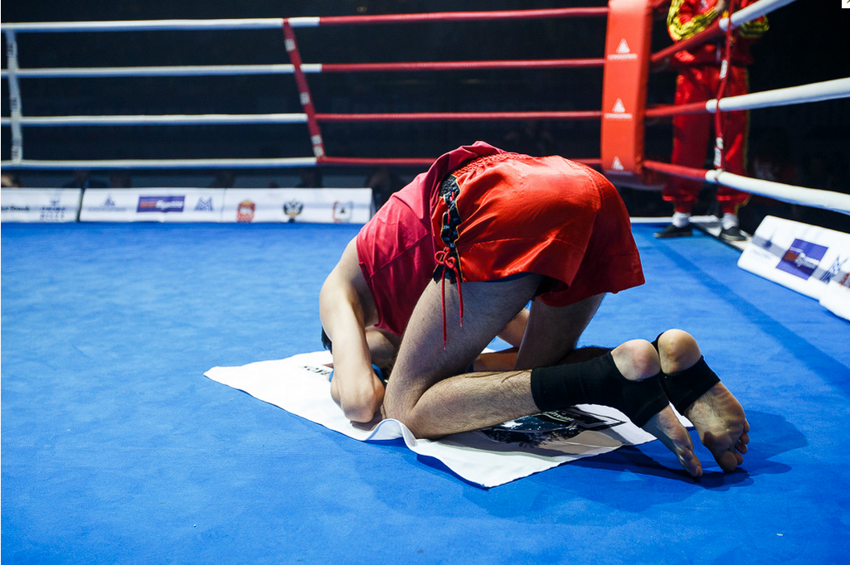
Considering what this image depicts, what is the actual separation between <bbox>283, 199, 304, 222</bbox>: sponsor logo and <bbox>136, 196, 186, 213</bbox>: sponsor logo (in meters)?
0.58

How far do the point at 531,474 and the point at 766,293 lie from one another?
1.38 meters

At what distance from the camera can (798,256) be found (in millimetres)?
2123

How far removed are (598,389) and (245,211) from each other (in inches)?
121

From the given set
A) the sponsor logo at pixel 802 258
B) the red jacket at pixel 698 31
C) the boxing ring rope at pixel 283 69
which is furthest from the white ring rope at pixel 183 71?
the sponsor logo at pixel 802 258

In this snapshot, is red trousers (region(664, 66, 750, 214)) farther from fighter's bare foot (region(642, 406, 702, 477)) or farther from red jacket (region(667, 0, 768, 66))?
fighter's bare foot (region(642, 406, 702, 477))

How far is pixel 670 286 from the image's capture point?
7.13 feet

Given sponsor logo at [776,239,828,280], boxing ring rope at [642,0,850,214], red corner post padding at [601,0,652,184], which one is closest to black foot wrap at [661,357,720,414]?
boxing ring rope at [642,0,850,214]

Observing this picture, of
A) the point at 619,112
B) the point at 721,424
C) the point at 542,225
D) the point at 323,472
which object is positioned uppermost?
the point at 619,112

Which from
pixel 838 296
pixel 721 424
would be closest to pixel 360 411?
pixel 721 424

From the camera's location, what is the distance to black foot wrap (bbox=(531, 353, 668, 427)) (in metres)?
0.93

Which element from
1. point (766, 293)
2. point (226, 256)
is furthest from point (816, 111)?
point (226, 256)

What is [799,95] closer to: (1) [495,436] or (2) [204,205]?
(1) [495,436]

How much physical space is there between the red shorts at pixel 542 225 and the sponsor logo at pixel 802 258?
1215 mm

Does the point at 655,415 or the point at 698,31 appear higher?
the point at 698,31
